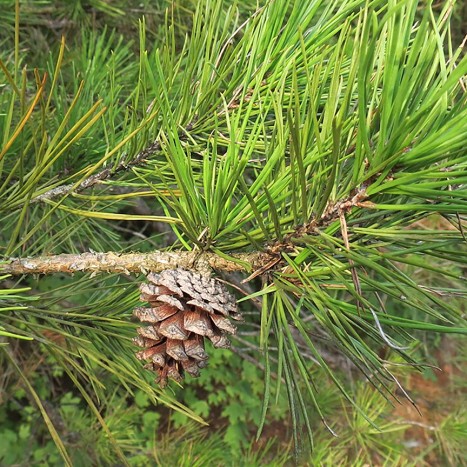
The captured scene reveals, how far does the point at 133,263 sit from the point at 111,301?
0.45 feet

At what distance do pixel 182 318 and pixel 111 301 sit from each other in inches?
6.4

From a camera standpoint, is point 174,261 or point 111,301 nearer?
point 174,261

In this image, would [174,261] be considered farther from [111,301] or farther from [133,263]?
[111,301]

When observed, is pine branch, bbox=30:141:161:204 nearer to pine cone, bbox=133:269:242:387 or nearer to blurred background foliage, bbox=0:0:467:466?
blurred background foliage, bbox=0:0:467:466

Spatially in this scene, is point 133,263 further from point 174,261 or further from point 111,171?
point 111,171

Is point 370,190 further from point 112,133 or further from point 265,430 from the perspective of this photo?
point 265,430

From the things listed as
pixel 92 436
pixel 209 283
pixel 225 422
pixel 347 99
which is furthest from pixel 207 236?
pixel 225 422

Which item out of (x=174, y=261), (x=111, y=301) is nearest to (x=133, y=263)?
(x=174, y=261)

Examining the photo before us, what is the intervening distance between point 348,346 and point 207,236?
126 mm

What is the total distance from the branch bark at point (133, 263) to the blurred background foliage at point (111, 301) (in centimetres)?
2

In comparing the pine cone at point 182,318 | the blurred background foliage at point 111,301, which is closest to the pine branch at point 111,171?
the blurred background foliage at point 111,301

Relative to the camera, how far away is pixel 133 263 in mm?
398

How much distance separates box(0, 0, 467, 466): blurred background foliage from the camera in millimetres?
443

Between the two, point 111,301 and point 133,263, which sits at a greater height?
point 133,263
